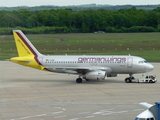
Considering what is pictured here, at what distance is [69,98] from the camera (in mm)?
44031

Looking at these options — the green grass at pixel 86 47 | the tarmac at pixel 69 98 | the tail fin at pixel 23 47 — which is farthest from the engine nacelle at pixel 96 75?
the green grass at pixel 86 47

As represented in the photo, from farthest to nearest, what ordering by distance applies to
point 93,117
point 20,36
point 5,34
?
point 5,34, point 20,36, point 93,117

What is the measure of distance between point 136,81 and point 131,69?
1.95 metres

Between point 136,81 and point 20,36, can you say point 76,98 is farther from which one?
point 20,36

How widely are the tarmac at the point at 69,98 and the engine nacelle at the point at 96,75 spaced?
1.02 m

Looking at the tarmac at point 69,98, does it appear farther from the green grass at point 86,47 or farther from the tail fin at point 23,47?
the green grass at point 86,47

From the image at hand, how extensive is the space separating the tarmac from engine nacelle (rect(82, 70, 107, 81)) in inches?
40.3

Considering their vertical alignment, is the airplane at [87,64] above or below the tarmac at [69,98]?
above

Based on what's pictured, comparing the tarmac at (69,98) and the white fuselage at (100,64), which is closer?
the tarmac at (69,98)

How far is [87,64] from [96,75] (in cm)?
319

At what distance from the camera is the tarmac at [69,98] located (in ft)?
118

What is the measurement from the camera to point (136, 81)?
55.2 meters

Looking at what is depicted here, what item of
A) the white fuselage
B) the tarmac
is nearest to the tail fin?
the white fuselage

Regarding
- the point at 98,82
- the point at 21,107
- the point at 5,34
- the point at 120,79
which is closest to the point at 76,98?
the point at 21,107
